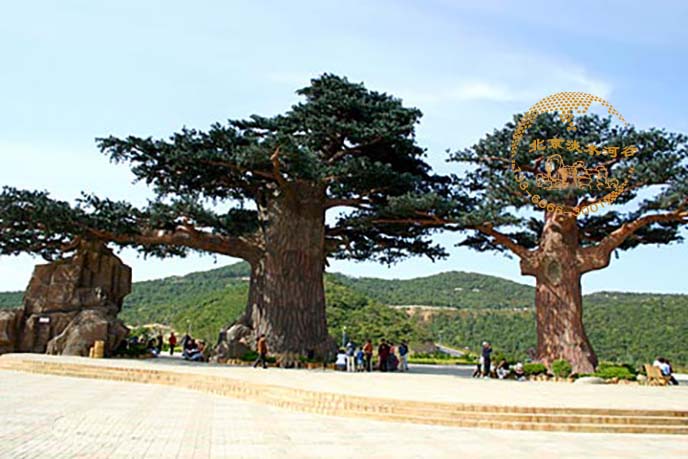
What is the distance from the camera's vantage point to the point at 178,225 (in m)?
21.3

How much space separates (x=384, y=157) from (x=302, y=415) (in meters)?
12.4

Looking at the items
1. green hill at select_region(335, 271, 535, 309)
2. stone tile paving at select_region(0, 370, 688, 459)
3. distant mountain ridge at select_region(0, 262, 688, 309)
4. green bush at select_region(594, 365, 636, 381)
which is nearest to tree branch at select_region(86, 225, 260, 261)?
stone tile paving at select_region(0, 370, 688, 459)

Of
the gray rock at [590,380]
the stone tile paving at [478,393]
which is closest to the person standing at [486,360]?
the gray rock at [590,380]

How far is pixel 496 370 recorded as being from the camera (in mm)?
19078

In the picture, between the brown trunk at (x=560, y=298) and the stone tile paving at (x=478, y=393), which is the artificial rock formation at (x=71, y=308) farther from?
the brown trunk at (x=560, y=298)

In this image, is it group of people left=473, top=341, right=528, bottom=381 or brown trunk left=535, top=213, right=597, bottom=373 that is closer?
group of people left=473, top=341, right=528, bottom=381

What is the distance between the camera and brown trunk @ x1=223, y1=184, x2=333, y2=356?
20906 millimetres

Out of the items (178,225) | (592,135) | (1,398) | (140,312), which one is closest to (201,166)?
(178,225)

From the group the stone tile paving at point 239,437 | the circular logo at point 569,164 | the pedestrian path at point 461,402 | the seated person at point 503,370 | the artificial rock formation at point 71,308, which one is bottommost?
the stone tile paving at point 239,437

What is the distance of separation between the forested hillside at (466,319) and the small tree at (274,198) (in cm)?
1310

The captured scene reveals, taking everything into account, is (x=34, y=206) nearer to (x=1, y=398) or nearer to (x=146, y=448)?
(x=1, y=398)

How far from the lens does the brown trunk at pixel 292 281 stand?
20.9 m

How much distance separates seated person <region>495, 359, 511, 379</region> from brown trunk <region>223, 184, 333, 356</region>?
539 centimetres

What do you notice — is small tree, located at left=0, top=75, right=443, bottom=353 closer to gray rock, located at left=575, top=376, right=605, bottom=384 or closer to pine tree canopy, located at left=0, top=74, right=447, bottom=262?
pine tree canopy, located at left=0, top=74, right=447, bottom=262
